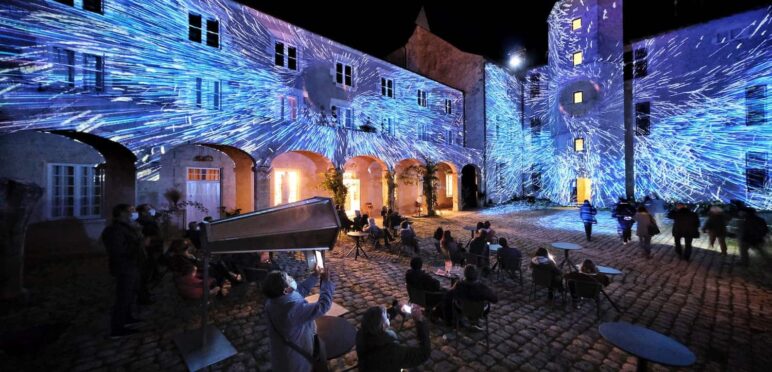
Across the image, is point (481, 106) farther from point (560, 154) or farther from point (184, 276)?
point (184, 276)

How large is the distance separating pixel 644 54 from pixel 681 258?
1781 centimetres

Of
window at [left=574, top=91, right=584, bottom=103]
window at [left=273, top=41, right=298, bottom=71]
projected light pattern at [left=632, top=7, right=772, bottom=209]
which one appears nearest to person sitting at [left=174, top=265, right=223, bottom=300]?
window at [left=273, top=41, right=298, bottom=71]

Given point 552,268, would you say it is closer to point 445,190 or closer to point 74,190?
point 74,190

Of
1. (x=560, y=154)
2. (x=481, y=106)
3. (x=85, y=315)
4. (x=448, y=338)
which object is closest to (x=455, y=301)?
(x=448, y=338)

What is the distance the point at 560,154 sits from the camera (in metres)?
22.5

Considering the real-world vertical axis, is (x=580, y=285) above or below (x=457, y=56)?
below

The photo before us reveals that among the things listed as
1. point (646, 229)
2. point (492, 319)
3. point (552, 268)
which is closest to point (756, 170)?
point (646, 229)

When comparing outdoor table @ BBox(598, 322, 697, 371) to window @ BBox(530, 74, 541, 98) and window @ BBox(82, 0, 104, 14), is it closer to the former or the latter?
window @ BBox(82, 0, 104, 14)

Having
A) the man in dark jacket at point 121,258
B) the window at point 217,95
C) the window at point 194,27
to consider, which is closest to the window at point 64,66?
the window at point 194,27

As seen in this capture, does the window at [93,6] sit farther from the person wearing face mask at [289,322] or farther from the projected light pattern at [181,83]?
the person wearing face mask at [289,322]

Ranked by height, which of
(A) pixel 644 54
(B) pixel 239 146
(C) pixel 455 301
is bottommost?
(C) pixel 455 301

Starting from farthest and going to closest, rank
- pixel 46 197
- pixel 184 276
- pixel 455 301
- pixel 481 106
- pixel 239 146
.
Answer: pixel 481 106 < pixel 239 146 < pixel 46 197 < pixel 184 276 < pixel 455 301

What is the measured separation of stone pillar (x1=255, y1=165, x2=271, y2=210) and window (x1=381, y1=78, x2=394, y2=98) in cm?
873

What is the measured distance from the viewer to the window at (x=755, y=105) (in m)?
15.9
